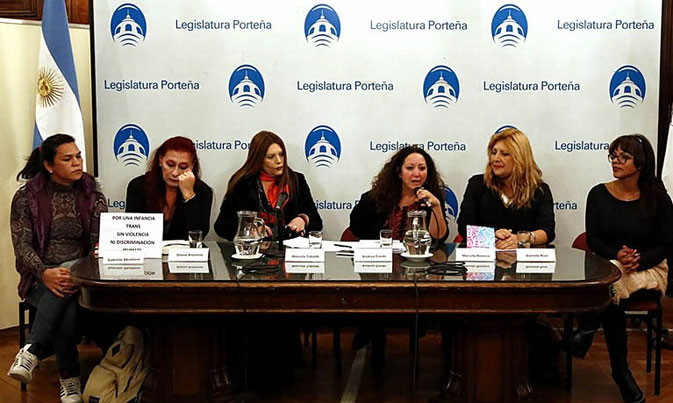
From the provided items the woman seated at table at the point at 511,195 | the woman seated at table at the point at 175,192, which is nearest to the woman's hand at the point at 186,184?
the woman seated at table at the point at 175,192

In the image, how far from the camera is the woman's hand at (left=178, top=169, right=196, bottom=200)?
13.4 feet

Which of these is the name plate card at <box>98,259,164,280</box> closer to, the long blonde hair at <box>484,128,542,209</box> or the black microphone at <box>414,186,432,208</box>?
the black microphone at <box>414,186,432,208</box>

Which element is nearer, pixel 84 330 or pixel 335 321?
pixel 335 321

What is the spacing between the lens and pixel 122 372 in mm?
3455

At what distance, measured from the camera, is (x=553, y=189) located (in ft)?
16.0

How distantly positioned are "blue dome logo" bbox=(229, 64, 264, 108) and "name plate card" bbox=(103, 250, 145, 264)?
1.75 meters

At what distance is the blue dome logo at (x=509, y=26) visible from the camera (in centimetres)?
480

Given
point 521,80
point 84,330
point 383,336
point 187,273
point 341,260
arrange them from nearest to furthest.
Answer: point 187,273, point 341,260, point 84,330, point 383,336, point 521,80

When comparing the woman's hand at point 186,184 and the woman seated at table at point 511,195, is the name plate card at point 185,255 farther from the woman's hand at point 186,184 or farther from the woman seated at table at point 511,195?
the woman seated at table at point 511,195

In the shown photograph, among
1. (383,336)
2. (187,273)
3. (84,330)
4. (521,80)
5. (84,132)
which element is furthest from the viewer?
(84,132)

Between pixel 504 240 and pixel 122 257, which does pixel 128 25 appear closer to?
pixel 122 257

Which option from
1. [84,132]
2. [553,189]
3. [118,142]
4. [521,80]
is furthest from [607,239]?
[84,132]

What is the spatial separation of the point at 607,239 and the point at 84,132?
10.5 ft

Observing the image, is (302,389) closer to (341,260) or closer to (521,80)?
(341,260)
